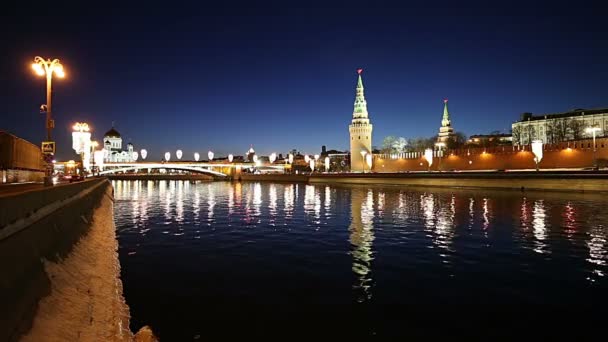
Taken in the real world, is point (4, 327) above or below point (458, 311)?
above

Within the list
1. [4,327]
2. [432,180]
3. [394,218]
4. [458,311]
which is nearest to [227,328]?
[4,327]

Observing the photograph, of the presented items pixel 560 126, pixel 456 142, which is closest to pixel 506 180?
pixel 560 126

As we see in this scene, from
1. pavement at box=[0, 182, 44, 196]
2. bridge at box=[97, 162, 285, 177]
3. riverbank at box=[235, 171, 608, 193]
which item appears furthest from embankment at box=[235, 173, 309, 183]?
pavement at box=[0, 182, 44, 196]

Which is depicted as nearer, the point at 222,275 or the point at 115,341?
the point at 115,341

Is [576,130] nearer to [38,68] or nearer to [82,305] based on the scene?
[38,68]

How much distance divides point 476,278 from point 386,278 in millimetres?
2134

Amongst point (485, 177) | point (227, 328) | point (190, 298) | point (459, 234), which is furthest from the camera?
point (485, 177)

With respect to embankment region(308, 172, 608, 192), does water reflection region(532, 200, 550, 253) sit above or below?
below

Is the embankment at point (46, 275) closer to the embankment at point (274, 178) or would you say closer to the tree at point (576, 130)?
the embankment at point (274, 178)

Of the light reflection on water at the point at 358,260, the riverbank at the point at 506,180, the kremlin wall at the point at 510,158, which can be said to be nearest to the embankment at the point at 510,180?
the riverbank at the point at 506,180

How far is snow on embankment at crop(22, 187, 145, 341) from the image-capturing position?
5.64 metres

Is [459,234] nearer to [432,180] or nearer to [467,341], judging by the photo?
[467,341]

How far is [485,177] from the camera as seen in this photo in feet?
173

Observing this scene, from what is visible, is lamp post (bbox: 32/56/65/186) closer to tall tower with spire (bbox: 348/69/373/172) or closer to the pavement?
the pavement
